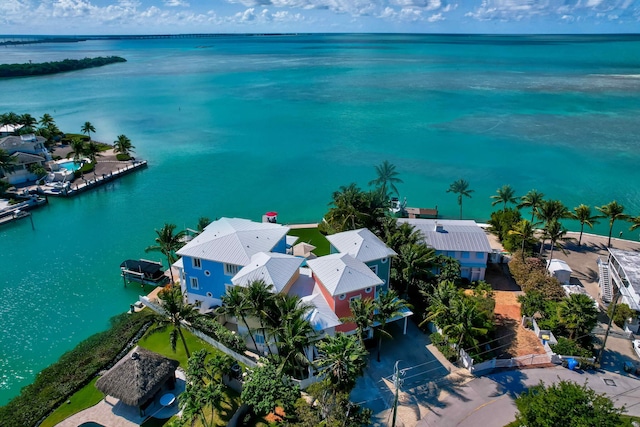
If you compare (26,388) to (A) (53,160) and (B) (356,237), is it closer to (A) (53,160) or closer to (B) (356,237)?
(B) (356,237)

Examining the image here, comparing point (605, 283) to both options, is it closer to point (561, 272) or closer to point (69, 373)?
point (561, 272)

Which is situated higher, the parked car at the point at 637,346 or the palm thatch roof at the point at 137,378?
the palm thatch roof at the point at 137,378

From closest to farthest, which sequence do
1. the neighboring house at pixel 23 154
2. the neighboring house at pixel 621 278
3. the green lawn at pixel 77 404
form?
the green lawn at pixel 77 404 < the neighboring house at pixel 621 278 < the neighboring house at pixel 23 154

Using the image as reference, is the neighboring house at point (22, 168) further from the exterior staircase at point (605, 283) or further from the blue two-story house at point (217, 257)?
the exterior staircase at point (605, 283)

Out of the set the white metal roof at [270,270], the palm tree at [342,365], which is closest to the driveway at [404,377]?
the palm tree at [342,365]

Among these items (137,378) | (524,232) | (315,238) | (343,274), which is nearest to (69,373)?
(137,378)

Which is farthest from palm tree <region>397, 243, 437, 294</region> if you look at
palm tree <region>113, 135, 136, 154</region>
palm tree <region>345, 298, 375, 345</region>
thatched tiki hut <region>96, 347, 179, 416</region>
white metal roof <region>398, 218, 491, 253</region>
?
palm tree <region>113, 135, 136, 154</region>

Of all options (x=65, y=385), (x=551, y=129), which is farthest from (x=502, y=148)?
(x=65, y=385)

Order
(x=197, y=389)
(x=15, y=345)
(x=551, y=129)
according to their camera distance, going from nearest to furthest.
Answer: (x=197, y=389) → (x=15, y=345) → (x=551, y=129)
